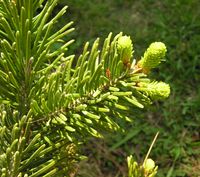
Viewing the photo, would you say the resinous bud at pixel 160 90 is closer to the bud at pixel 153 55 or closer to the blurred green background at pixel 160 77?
A: the bud at pixel 153 55

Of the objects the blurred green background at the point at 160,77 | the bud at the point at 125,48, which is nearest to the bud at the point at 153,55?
the bud at the point at 125,48

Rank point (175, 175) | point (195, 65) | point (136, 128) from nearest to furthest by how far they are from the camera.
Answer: point (175, 175) → point (136, 128) → point (195, 65)

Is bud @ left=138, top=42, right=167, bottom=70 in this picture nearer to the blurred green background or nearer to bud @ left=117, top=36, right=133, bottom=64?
bud @ left=117, top=36, right=133, bottom=64

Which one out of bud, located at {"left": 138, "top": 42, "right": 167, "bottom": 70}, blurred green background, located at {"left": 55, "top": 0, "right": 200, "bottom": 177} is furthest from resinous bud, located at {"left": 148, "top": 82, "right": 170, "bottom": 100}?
blurred green background, located at {"left": 55, "top": 0, "right": 200, "bottom": 177}

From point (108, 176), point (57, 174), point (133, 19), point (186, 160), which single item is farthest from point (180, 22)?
point (57, 174)

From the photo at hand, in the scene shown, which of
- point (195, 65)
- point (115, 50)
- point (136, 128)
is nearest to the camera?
point (115, 50)

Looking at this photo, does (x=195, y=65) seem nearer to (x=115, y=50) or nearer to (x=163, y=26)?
(x=163, y=26)
